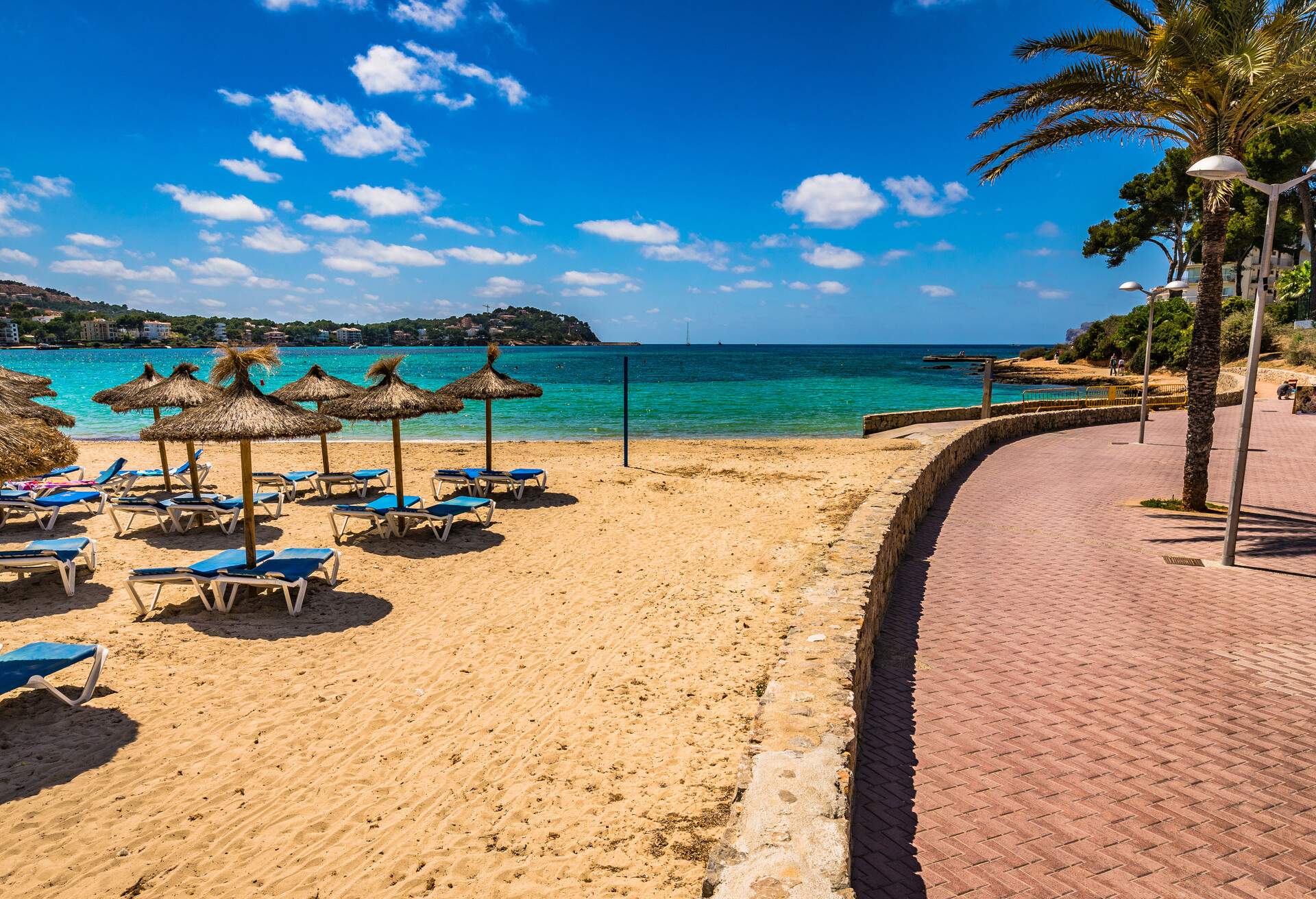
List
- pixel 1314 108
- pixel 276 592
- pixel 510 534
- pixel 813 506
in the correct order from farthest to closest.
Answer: pixel 813 506 < pixel 510 534 < pixel 1314 108 < pixel 276 592

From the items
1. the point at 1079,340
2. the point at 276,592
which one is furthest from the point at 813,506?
the point at 1079,340

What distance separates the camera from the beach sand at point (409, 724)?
12.9ft

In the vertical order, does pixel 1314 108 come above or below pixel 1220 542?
above

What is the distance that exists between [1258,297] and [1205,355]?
8.07 feet

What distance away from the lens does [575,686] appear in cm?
603

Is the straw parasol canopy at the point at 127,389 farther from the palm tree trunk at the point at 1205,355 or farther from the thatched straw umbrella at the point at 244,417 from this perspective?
the palm tree trunk at the point at 1205,355

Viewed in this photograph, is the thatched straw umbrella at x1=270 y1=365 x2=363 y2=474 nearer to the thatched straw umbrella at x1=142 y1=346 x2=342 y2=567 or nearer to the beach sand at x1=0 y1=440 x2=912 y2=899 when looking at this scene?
the beach sand at x1=0 y1=440 x2=912 y2=899

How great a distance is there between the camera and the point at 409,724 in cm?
546

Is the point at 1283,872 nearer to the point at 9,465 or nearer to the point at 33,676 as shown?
the point at 33,676

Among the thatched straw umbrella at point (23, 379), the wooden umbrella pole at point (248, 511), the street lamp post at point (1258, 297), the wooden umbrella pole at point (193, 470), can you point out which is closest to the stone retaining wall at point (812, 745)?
the street lamp post at point (1258, 297)

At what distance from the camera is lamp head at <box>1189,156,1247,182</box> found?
23.6 ft

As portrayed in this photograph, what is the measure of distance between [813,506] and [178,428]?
10.2m

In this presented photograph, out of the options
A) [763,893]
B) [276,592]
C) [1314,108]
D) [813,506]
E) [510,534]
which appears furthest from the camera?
[813,506]

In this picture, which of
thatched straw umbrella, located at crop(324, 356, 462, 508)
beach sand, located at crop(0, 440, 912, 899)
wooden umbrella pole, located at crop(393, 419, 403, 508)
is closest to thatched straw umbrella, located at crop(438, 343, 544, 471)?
thatched straw umbrella, located at crop(324, 356, 462, 508)
